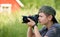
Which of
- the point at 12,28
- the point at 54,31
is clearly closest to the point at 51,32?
the point at 54,31

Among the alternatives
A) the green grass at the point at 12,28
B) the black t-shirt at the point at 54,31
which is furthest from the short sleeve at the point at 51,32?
A: the green grass at the point at 12,28

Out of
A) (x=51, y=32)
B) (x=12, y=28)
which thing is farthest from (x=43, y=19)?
(x=12, y=28)

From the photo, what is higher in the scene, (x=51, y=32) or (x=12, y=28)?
(x=51, y=32)

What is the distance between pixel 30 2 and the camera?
958 cm

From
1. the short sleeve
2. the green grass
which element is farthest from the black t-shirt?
the green grass

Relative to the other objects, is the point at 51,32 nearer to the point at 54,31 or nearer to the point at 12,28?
the point at 54,31

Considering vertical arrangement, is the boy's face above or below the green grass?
above

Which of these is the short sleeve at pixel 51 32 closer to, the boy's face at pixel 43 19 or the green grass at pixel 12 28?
the boy's face at pixel 43 19

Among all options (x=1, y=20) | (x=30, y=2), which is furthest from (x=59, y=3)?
(x=1, y=20)

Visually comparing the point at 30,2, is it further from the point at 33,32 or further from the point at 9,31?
the point at 33,32

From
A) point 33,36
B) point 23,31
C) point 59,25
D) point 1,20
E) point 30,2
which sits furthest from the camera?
point 30,2

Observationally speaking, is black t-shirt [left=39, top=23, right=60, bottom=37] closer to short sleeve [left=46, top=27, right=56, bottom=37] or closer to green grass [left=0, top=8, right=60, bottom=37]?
short sleeve [left=46, top=27, right=56, bottom=37]

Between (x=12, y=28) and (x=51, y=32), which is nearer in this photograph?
(x=51, y=32)

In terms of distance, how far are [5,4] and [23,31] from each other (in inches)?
177
